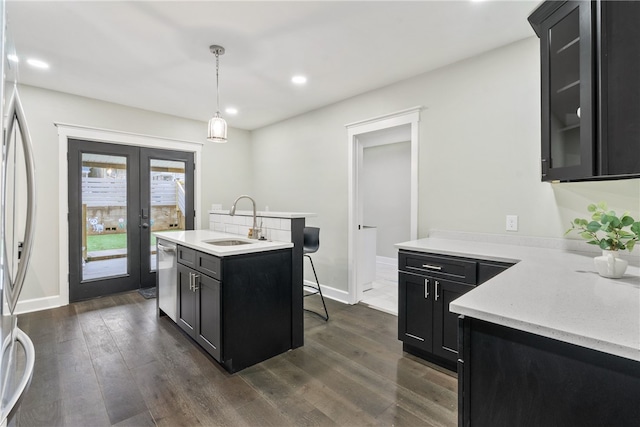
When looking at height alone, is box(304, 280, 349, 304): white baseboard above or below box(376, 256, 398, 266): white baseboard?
below

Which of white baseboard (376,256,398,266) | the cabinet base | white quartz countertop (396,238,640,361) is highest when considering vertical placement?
white quartz countertop (396,238,640,361)

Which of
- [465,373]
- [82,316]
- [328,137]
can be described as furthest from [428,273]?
[82,316]

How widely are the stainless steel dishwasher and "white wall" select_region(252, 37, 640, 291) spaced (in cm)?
189

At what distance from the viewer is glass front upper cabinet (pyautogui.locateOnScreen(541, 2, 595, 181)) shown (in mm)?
1391

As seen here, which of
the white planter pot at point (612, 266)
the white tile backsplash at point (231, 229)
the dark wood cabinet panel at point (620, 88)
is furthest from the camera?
the white tile backsplash at point (231, 229)

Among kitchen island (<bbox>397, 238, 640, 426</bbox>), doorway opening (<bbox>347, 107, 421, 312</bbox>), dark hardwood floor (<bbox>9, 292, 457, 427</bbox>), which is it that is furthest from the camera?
doorway opening (<bbox>347, 107, 421, 312</bbox>)

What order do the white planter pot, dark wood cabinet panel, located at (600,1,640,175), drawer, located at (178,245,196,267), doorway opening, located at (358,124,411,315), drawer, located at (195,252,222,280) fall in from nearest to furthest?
dark wood cabinet panel, located at (600,1,640,175) < the white planter pot < drawer, located at (195,252,222,280) < drawer, located at (178,245,196,267) < doorway opening, located at (358,124,411,315)

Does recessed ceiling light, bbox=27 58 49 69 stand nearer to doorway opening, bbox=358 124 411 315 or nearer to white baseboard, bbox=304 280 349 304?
white baseboard, bbox=304 280 349 304

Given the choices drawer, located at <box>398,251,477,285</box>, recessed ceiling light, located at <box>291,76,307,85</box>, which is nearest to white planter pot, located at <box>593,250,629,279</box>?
drawer, located at <box>398,251,477,285</box>

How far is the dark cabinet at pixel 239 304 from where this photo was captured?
218 cm

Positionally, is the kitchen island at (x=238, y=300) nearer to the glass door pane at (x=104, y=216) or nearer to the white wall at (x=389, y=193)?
the glass door pane at (x=104, y=216)

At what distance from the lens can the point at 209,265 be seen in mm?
2285

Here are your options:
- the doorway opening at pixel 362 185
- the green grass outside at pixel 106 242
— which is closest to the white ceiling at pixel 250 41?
the doorway opening at pixel 362 185

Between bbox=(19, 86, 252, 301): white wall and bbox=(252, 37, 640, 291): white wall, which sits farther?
bbox=(19, 86, 252, 301): white wall
